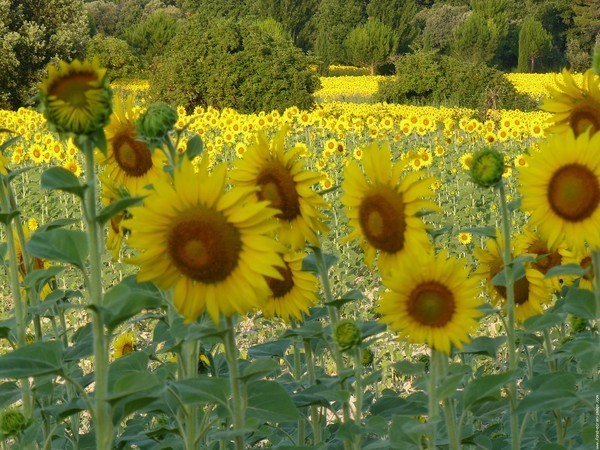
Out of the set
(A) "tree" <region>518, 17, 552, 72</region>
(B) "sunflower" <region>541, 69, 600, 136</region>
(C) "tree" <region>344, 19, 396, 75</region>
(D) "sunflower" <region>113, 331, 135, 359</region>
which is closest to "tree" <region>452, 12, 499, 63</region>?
(A) "tree" <region>518, 17, 552, 72</region>

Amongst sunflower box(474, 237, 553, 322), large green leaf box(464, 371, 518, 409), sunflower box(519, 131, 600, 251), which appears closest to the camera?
large green leaf box(464, 371, 518, 409)

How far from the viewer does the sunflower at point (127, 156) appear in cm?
181

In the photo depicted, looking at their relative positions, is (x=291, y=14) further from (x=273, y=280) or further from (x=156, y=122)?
(x=156, y=122)

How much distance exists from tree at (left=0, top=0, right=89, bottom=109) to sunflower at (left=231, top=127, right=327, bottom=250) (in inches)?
792

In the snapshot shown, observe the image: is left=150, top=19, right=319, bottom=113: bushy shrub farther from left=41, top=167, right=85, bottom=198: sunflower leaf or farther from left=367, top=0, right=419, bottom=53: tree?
left=367, top=0, right=419, bottom=53: tree

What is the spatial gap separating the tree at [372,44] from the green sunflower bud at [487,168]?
4219cm

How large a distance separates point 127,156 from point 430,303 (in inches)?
28.5

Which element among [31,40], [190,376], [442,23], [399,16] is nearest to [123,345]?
[190,376]

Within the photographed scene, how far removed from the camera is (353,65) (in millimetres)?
45844

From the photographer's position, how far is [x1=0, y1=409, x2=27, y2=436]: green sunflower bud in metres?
1.59

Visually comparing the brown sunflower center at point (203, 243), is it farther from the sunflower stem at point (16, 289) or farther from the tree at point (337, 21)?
the tree at point (337, 21)

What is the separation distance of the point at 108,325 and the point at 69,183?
22 centimetres

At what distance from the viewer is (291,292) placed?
5.88 feet

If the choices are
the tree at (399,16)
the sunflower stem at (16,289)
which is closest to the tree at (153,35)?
the tree at (399,16)
